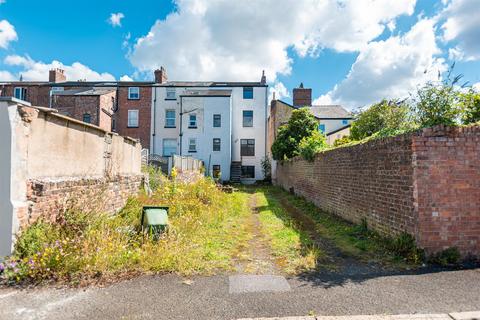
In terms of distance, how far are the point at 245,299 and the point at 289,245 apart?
293cm

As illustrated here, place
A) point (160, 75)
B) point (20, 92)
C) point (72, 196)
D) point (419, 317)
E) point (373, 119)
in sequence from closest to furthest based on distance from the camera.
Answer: point (419, 317) < point (72, 196) < point (373, 119) < point (20, 92) < point (160, 75)

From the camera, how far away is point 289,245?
6.66 m

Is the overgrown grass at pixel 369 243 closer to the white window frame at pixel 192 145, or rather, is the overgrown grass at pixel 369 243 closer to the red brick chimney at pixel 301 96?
the white window frame at pixel 192 145

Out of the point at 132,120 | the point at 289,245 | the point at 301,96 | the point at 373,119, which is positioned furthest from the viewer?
the point at 301,96

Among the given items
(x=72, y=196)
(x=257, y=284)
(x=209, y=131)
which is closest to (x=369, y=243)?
(x=257, y=284)

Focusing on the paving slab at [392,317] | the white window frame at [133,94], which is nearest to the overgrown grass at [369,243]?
the paving slab at [392,317]

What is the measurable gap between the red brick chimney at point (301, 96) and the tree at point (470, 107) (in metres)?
28.3

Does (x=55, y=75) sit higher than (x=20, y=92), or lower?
higher

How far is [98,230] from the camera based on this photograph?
5621 millimetres

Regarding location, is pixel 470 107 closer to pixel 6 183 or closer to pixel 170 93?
pixel 6 183

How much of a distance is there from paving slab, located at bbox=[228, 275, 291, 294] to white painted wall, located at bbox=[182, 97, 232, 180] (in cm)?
→ 2445

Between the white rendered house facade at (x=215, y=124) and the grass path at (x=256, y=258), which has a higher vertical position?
the white rendered house facade at (x=215, y=124)

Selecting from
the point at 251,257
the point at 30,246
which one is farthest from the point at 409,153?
the point at 30,246

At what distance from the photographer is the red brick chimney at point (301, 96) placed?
1326 inches
